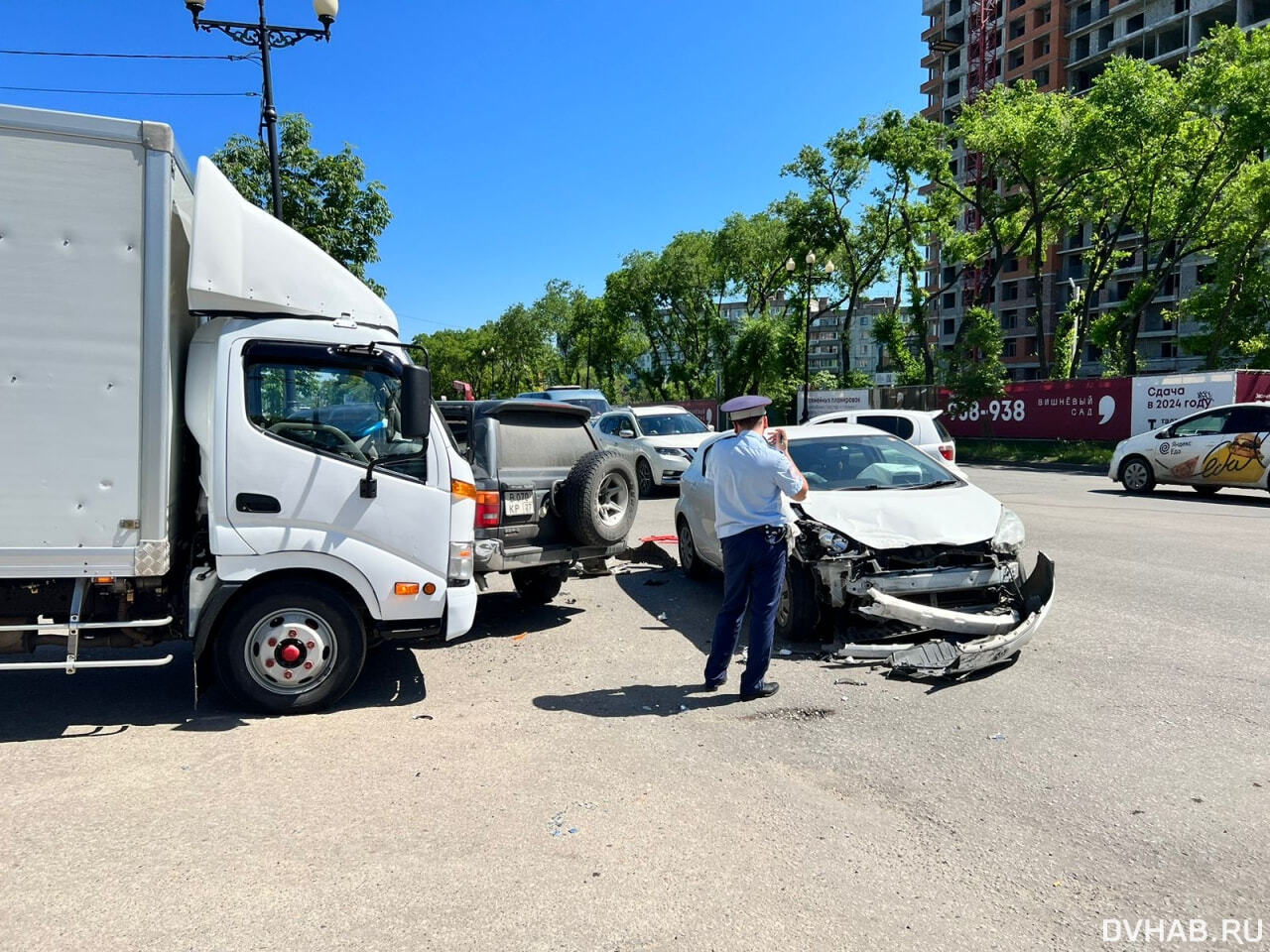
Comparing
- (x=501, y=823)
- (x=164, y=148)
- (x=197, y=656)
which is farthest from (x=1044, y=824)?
(x=164, y=148)

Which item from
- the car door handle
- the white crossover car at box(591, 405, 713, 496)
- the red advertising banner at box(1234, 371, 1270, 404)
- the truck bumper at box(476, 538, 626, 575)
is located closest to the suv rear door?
the truck bumper at box(476, 538, 626, 575)

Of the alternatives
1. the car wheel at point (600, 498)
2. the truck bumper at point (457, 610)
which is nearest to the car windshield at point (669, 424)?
the car wheel at point (600, 498)

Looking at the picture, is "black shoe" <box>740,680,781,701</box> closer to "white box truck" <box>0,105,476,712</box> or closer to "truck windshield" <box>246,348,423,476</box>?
"white box truck" <box>0,105,476,712</box>

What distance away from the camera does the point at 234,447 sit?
16.0ft

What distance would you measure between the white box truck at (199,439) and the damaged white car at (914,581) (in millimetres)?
2364

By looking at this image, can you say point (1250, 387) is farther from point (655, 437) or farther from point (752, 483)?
point (752, 483)

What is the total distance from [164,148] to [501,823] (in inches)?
148

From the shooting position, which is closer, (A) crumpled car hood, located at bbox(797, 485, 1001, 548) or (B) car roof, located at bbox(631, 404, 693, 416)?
(A) crumpled car hood, located at bbox(797, 485, 1001, 548)

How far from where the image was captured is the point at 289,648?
502 centimetres

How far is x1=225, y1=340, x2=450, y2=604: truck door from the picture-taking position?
4.92 m

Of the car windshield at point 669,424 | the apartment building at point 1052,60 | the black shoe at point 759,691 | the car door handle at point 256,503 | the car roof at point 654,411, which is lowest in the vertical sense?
the black shoe at point 759,691

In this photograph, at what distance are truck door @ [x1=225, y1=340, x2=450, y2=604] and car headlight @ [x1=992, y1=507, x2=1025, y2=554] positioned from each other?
366cm

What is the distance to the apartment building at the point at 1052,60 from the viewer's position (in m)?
63.5

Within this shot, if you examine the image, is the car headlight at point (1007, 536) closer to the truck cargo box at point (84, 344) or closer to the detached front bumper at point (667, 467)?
Answer: the truck cargo box at point (84, 344)
